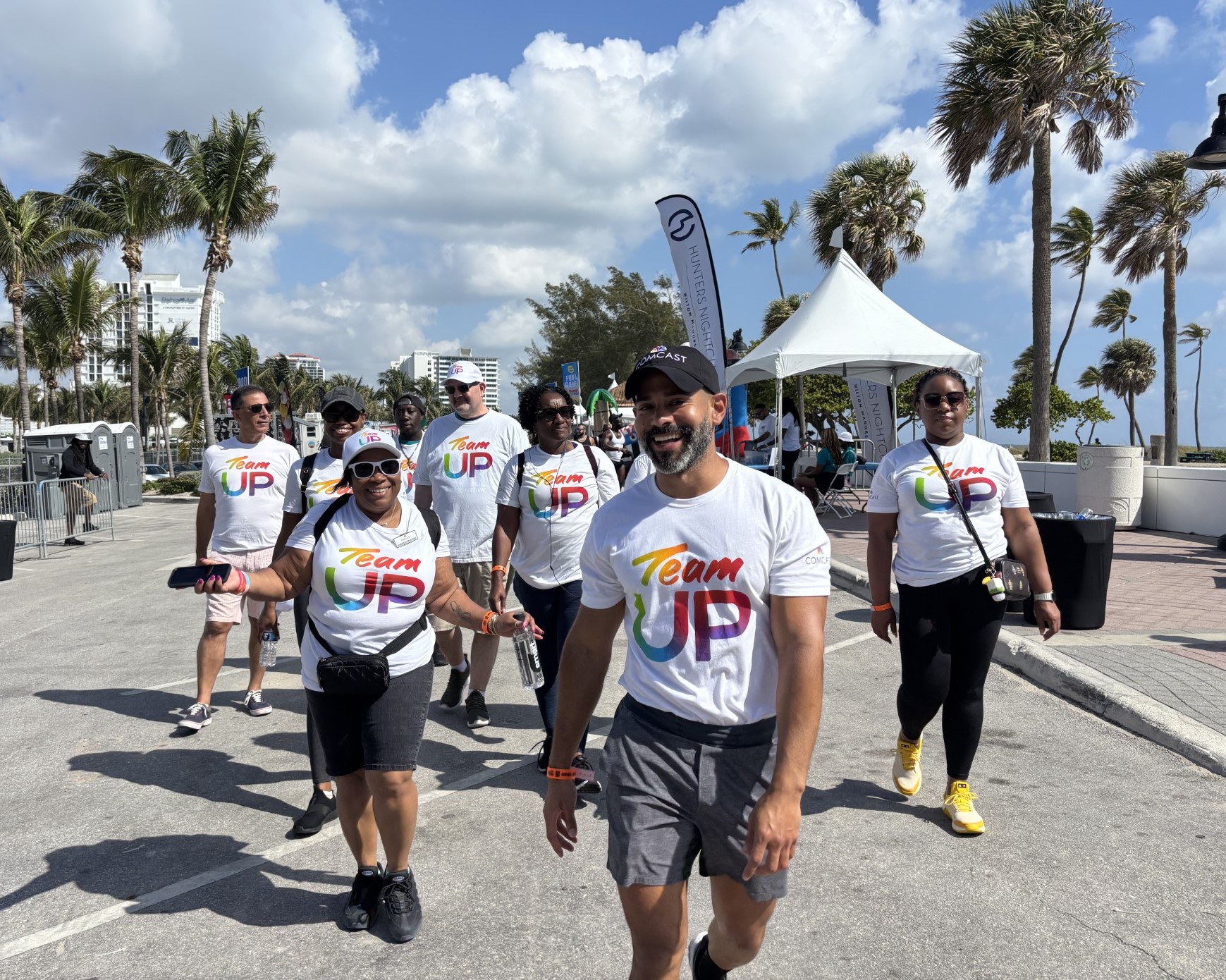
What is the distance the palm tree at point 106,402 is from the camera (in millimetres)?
80562

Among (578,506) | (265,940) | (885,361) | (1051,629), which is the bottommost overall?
(265,940)

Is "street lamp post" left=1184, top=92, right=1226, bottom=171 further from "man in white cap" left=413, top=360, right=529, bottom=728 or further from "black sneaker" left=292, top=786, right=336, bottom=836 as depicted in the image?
"black sneaker" left=292, top=786, right=336, bottom=836

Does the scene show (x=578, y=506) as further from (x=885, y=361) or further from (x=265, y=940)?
(x=885, y=361)

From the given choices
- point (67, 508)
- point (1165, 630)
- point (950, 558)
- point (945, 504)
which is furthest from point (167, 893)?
point (67, 508)

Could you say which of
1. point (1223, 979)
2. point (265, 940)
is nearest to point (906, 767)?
point (1223, 979)

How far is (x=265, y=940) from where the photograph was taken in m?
3.10

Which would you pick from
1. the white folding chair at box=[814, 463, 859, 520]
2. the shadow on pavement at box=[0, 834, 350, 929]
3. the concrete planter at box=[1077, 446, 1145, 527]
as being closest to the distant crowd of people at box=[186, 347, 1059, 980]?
the shadow on pavement at box=[0, 834, 350, 929]

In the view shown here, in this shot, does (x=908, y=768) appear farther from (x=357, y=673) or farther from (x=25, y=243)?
(x=25, y=243)

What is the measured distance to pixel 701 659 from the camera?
213 cm

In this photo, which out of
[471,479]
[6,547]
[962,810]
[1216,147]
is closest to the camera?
[962,810]

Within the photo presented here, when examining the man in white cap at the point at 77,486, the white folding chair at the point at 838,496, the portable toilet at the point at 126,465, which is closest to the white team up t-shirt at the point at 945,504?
the white folding chair at the point at 838,496

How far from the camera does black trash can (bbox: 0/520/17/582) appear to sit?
38.4 ft

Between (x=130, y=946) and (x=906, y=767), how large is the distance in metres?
3.11

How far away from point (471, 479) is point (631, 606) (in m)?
3.28
